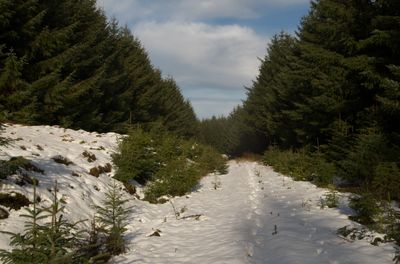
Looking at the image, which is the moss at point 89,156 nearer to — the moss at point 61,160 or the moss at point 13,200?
the moss at point 61,160

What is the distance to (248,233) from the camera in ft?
27.0

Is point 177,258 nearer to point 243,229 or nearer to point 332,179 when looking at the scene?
point 243,229

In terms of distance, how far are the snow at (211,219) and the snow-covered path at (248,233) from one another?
0.02 meters

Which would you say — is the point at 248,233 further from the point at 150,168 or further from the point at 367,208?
the point at 150,168

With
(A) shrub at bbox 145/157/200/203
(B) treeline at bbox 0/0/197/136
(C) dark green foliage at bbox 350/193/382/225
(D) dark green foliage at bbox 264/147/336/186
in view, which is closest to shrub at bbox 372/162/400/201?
(C) dark green foliage at bbox 350/193/382/225

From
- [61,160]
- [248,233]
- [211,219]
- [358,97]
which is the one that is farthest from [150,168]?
[358,97]

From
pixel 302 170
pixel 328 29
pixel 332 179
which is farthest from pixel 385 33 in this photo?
pixel 302 170

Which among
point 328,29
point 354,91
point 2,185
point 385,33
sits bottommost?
point 2,185

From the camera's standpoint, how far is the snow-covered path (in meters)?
6.60

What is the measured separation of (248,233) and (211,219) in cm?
187

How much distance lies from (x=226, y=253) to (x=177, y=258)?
2.74 feet

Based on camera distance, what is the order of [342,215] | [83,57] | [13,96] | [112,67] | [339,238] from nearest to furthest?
[339,238]
[342,215]
[13,96]
[83,57]
[112,67]

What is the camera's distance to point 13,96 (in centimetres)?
1659

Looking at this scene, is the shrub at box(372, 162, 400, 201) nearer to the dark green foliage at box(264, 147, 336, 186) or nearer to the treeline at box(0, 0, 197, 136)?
the dark green foliage at box(264, 147, 336, 186)
